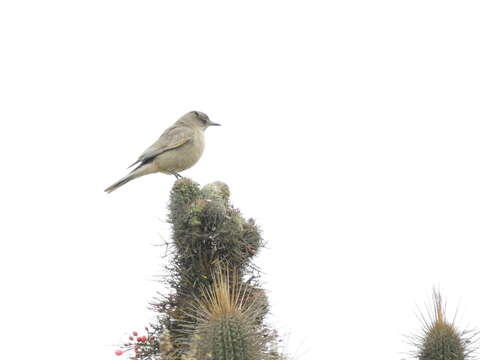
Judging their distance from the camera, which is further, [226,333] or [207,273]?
[207,273]

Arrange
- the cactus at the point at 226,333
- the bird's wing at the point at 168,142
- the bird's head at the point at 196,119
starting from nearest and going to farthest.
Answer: the cactus at the point at 226,333 → the bird's wing at the point at 168,142 → the bird's head at the point at 196,119

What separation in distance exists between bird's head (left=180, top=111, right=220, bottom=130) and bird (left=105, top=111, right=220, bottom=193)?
0.52 ft

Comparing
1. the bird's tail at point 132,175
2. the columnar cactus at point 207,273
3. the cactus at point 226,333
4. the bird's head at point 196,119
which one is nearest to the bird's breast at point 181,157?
the bird's tail at point 132,175

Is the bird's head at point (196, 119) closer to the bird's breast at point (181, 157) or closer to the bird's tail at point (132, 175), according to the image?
the bird's breast at point (181, 157)

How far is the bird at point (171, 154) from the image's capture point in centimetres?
1258

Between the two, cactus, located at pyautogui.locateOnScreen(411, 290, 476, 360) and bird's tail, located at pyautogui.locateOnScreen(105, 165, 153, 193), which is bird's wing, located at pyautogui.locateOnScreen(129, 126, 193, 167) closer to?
bird's tail, located at pyautogui.locateOnScreen(105, 165, 153, 193)

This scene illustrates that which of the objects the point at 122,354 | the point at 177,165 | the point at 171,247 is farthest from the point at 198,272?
the point at 177,165

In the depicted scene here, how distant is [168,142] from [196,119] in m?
0.95

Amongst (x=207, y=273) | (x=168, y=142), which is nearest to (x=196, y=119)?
(x=168, y=142)

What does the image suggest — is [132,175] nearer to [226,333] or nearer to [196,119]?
[196,119]

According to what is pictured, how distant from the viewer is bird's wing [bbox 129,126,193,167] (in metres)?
12.5

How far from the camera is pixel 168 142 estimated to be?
41.4 ft

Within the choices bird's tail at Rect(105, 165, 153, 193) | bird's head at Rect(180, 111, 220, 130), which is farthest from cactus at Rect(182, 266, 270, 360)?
bird's head at Rect(180, 111, 220, 130)

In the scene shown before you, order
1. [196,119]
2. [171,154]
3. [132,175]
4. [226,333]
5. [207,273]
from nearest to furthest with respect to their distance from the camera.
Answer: [226,333] → [207,273] → [171,154] → [132,175] → [196,119]
